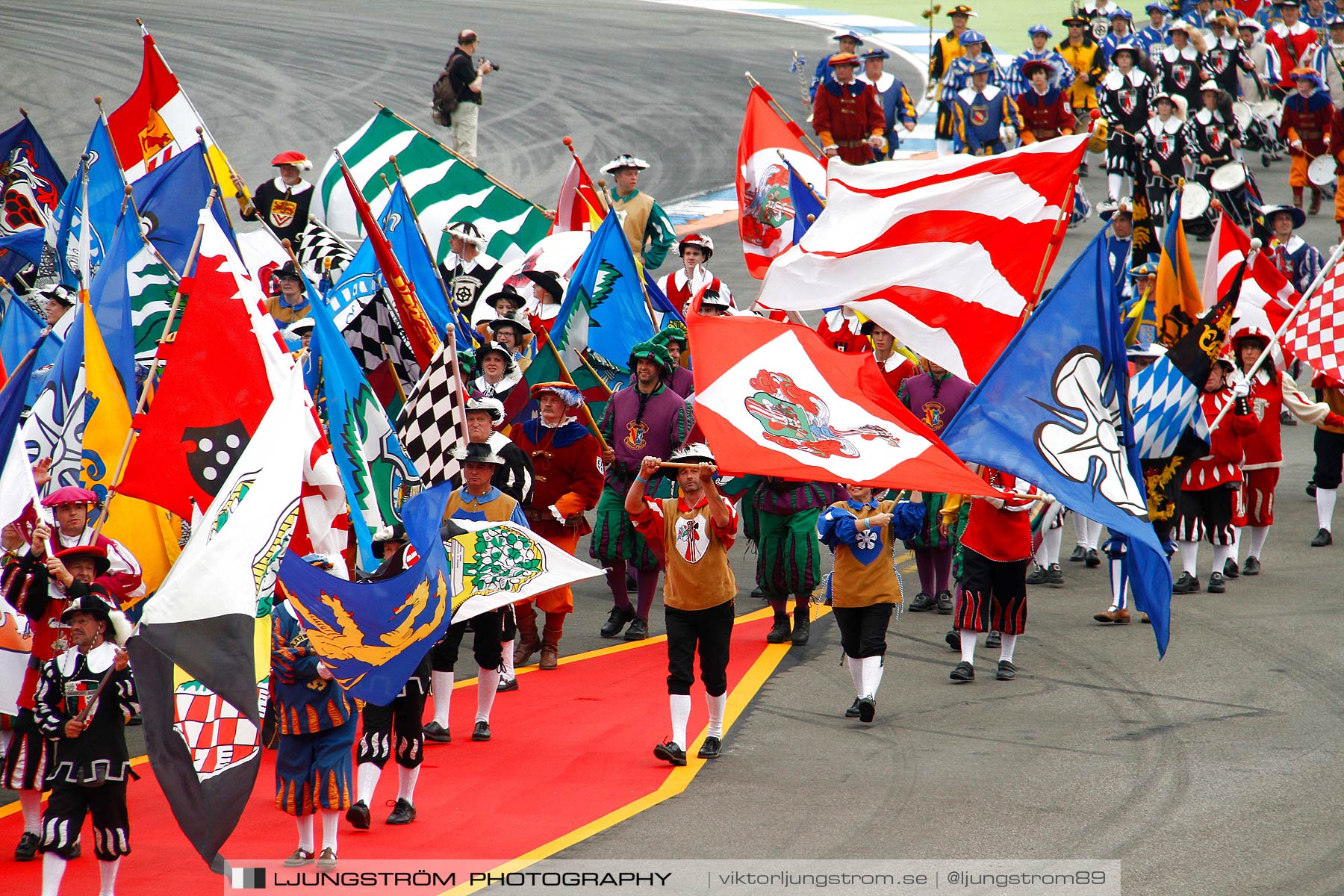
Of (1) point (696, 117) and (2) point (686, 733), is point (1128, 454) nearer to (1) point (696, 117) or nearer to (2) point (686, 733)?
(2) point (686, 733)

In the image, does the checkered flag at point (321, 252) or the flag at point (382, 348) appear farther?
the checkered flag at point (321, 252)

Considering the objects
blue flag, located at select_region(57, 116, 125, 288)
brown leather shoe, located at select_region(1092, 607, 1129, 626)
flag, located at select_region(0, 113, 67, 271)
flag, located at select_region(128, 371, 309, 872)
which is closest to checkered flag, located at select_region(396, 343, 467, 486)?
flag, located at select_region(128, 371, 309, 872)

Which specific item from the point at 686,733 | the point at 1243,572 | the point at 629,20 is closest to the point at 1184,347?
the point at 1243,572

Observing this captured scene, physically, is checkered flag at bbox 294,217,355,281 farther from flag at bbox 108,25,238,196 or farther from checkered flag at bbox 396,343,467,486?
checkered flag at bbox 396,343,467,486

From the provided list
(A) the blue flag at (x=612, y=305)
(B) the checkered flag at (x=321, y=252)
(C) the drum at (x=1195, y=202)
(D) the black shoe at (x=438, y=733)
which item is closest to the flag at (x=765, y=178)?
(A) the blue flag at (x=612, y=305)

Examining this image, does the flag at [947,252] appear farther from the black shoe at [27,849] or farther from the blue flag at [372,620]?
the black shoe at [27,849]

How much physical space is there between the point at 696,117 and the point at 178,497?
25402 millimetres

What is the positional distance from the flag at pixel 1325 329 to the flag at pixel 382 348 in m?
7.48

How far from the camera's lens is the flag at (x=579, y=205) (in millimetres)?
16812

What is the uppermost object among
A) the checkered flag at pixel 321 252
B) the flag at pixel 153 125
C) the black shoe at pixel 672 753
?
the flag at pixel 153 125

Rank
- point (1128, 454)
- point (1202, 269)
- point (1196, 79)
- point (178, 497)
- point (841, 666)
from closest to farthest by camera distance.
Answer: point (178, 497) < point (1128, 454) < point (841, 666) < point (1202, 269) < point (1196, 79)

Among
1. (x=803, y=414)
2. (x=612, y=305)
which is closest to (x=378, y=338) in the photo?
(x=612, y=305)

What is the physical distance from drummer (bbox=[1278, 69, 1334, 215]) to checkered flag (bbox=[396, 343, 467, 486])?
18.9m

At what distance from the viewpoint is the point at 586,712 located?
10930 mm
